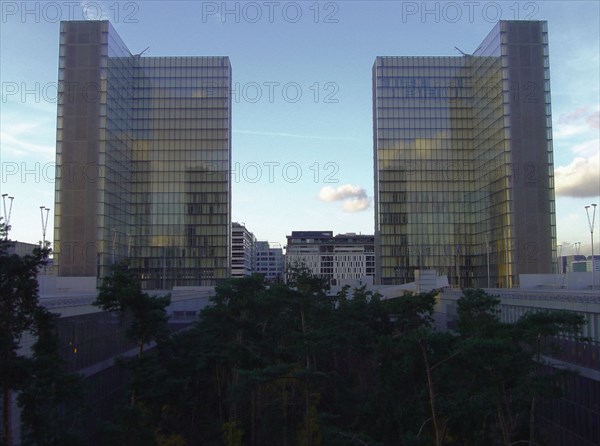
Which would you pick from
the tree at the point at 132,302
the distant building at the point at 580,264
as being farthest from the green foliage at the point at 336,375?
the distant building at the point at 580,264

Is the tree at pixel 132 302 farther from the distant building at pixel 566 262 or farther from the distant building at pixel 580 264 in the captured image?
the distant building at pixel 566 262

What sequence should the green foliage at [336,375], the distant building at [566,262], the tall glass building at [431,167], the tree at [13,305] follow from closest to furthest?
1. the tree at [13,305]
2. the green foliage at [336,375]
3. the distant building at [566,262]
4. the tall glass building at [431,167]

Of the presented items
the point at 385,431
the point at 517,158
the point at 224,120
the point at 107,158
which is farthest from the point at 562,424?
the point at 224,120

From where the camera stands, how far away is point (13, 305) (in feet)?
62.1

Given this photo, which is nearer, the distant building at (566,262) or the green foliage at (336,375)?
the green foliage at (336,375)

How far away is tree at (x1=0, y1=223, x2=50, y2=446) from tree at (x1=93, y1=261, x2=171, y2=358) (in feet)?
36.9

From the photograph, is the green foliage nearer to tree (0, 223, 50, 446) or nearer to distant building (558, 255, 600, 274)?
tree (0, 223, 50, 446)

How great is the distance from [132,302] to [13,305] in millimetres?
12326

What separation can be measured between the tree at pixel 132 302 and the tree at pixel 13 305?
11.2 metres

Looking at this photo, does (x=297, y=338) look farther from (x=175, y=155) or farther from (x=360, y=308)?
(x=175, y=155)

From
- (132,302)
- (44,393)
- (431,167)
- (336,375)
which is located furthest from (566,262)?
(44,393)

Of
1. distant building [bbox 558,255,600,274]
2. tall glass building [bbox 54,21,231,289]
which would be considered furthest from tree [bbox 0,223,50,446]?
tall glass building [bbox 54,21,231,289]

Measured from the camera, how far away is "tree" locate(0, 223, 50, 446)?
1823 centimetres

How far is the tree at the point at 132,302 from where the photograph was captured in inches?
1206
